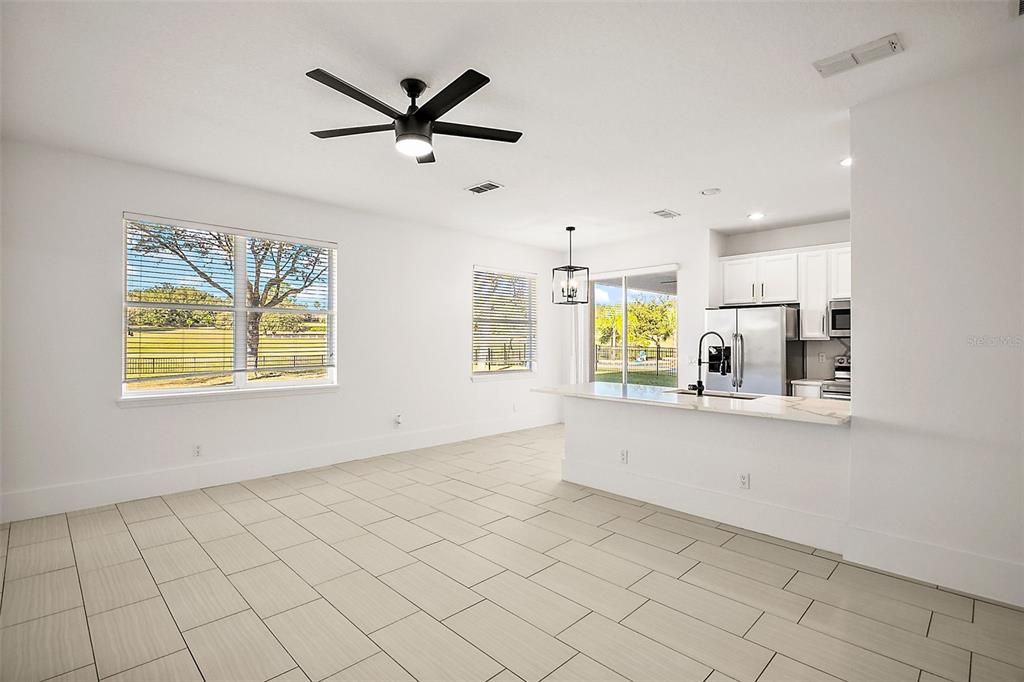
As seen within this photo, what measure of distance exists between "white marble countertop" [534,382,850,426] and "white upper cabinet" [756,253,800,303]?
237cm

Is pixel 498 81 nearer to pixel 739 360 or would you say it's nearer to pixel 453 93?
pixel 453 93

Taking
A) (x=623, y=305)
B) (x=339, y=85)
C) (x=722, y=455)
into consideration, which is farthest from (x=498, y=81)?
(x=623, y=305)

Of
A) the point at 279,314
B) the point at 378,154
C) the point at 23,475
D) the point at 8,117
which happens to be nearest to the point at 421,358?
the point at 279,314

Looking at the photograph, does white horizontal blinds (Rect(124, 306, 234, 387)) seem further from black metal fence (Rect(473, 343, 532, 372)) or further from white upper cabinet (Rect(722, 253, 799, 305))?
white upper cabinet (Rect(722, 253, 799, 305))

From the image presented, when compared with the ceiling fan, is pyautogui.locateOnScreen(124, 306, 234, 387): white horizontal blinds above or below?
below

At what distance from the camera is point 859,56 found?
2.55 m

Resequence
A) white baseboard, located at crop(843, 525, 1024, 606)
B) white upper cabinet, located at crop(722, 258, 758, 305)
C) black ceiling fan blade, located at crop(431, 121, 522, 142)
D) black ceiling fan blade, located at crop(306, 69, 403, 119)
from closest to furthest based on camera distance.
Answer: black ceiling fan blade, located at crop(306, 69, 403, 119) < white baseboard, located at crop(843, 525, 1024, 606) < black ceiling fan blade, located at crop(431, 121, 522, 142) < white upper cabinet, located at crop(722, 258, 758, 305)

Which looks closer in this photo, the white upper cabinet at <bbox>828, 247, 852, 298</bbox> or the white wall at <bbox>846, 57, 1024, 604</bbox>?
the white wall at <bbox>846, 57, 1024, 604</bbox>

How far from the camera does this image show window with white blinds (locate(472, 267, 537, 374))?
7.04 m

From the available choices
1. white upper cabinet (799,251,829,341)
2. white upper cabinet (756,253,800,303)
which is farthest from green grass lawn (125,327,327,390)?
white upper cabinet (799,251,829,341)

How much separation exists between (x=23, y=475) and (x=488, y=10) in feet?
14.6

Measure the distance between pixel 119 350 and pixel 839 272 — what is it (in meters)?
6.89

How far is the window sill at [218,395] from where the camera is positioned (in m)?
4.22

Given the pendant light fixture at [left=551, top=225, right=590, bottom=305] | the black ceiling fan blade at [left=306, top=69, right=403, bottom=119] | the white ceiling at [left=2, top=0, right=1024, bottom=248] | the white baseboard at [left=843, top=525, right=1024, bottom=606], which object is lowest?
the white baseboard at [left=843, top=525, right=1024, bottom=606]
